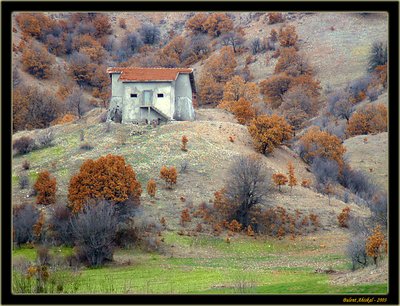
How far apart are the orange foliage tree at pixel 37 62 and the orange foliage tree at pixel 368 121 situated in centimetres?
4708

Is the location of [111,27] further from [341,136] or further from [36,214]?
[36,214]

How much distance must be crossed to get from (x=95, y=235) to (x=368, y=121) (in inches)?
1587

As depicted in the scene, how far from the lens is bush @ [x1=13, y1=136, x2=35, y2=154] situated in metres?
54.1

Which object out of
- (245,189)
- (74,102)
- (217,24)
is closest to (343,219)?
(245,189)

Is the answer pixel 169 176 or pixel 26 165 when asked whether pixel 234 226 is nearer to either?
pixel 169 176

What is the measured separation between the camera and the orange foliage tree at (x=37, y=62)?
94.2m

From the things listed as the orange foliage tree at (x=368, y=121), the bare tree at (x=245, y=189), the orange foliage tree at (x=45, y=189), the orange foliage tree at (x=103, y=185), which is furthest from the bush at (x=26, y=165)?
the orange foliage tree at (x=368, y=121)

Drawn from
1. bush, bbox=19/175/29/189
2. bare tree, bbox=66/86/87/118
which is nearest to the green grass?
bush, bbox=19/175/29/189

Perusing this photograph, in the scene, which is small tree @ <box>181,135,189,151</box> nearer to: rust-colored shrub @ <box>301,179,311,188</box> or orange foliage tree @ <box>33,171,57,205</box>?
rust-colored shrub @ <box>301,179,311,188</box>

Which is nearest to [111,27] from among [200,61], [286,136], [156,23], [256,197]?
[156,23]

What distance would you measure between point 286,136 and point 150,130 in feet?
36.5

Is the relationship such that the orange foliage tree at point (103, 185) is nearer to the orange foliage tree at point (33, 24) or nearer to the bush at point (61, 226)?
the bush at point (61, 226)

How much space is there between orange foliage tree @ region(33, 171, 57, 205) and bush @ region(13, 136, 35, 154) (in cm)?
1221

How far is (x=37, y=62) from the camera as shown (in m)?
95.1
